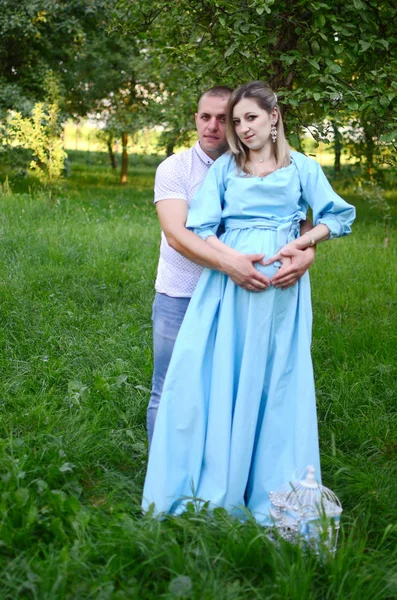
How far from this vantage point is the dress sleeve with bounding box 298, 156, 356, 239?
10.2 feet

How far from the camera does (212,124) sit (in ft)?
10.6

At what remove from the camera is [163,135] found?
1727 centimetres

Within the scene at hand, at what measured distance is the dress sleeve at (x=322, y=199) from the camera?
3.12m

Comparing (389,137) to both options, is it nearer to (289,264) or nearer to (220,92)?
(220,92)

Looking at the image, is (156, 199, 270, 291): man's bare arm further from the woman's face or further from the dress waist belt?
the woman's face

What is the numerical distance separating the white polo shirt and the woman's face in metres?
0.29

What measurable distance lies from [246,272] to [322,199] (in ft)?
1.56

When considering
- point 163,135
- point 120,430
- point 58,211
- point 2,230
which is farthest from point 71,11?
point 120,430

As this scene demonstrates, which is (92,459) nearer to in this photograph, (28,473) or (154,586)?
(28,473)

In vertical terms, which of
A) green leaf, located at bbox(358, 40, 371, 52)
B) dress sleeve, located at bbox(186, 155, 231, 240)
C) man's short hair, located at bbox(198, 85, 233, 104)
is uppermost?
green leaf, located at bbox(358, 40, 371, 52)

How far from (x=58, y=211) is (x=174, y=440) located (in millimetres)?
7278

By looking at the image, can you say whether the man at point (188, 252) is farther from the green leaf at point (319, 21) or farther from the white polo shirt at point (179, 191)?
the green leaf at point (319, 21)

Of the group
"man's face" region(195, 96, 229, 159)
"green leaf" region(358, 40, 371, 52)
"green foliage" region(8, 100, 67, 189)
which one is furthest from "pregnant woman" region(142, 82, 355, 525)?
"green foliage" region(8, 100, 67, 189)

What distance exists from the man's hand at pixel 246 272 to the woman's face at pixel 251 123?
0.49 meters
